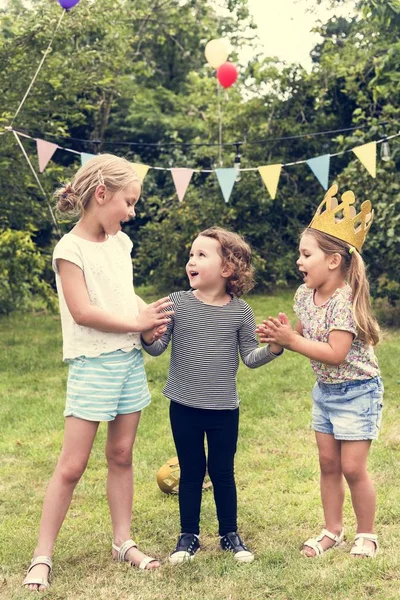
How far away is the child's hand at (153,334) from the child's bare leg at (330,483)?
780 mm

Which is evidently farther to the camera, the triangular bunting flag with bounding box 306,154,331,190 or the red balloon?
the red balloon

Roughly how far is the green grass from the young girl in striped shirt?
0.21m

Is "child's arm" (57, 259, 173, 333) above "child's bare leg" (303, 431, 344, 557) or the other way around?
above

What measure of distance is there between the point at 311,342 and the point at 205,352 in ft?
1.42

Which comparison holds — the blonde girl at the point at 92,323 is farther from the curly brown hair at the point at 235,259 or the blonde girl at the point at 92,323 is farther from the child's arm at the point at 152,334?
the curly brown hair at the point at 235,259

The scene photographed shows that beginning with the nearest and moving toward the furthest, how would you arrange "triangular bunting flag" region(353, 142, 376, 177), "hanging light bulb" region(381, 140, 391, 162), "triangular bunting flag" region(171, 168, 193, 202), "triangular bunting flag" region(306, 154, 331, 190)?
1. "triangular bunting flag" region(353, 142, 376, 177)
2. "triangular bunting flag" region(306, 154, 331, 190)
3. "triangular bunting flag" region(171, 168, 193, 202)
4. "hanging light bulb" region(381, 140, 391, 162)

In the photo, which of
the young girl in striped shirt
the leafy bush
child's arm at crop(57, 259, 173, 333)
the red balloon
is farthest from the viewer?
the red balloon

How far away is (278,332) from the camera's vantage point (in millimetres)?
2764

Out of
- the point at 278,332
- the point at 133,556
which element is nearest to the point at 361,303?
the point at 278,332

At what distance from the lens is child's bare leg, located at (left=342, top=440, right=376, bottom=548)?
9.59ft

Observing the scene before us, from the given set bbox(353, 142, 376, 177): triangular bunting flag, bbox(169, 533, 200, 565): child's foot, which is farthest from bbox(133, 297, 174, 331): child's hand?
bbox(353, 142, 376, 177): triangular bunting flag

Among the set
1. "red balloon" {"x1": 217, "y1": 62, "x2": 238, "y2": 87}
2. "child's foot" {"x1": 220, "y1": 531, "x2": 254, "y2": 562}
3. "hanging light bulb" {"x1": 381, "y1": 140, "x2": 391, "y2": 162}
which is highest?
"red balloon" {"x1": 217, "y1": 62, "x2": 238, "y2": 87}

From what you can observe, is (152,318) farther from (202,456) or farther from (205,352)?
(202,456)

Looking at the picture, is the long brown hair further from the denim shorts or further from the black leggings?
the black leggings
